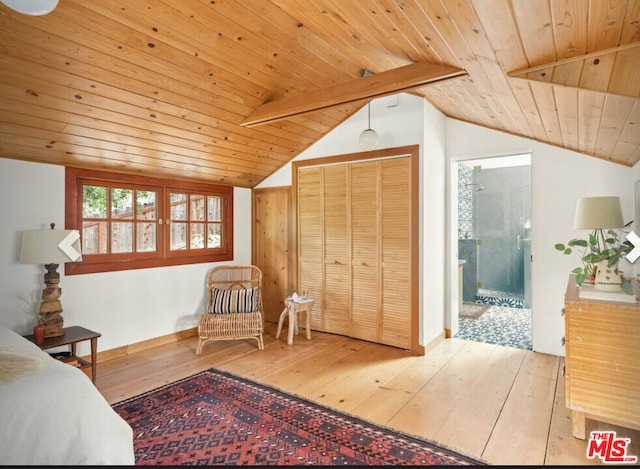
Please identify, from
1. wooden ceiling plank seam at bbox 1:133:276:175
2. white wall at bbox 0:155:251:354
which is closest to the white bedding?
white wall at bbox 0:155:251:354

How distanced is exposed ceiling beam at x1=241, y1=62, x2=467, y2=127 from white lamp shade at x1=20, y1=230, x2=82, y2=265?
6.08ft

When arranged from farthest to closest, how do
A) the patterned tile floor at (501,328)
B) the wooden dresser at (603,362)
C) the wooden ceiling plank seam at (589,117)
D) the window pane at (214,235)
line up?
the window pane at (214,235)
the patterned tile floor at (501,328)
the wooden dresser at (603,362)
the wooden ceiling plank seam at (589,117)

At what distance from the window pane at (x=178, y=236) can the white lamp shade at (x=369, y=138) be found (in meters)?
2.34

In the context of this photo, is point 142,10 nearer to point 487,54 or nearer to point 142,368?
point 487,54

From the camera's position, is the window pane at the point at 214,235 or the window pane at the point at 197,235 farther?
the window pane at the point at 214,235

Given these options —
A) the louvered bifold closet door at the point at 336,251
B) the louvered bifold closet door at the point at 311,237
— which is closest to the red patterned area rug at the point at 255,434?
the louvered bifold closet door at the point at 336,251

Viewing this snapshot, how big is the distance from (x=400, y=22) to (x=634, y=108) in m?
1.21

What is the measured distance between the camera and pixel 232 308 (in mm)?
3938

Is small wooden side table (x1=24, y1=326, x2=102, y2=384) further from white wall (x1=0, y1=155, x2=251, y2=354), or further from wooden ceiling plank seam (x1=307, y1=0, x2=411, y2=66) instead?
wooden ceiling plank seam (x1=307, y1=0, x2=411, y2=66)

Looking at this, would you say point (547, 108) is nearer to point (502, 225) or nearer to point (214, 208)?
point (214, 208)

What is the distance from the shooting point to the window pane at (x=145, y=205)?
384 cm

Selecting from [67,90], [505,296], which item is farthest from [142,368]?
[505,296]

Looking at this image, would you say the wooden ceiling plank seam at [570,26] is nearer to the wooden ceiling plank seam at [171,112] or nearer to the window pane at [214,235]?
the wooden ceiling plank seam at [171,112]

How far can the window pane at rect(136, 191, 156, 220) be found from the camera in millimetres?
3838
